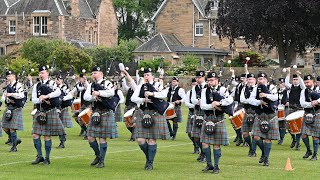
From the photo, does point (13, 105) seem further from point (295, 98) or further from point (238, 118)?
point (295, 98)

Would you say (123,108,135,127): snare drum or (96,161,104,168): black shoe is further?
(123,108,135,127): snare drum

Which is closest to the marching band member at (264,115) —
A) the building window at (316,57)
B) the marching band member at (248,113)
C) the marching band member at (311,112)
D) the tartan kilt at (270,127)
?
the tartan kilt at (270,127)

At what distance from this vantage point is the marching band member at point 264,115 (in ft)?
54.9

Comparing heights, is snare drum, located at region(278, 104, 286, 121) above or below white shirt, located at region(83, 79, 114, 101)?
below

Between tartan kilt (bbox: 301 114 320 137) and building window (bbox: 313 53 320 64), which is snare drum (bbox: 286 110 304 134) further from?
building window (bbox: 313 53 320 64)

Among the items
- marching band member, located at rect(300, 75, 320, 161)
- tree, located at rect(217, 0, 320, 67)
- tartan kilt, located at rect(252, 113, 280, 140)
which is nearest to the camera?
tartan kilt, located at rect(252, 113, 280, 140)

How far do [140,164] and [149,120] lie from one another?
1302mm

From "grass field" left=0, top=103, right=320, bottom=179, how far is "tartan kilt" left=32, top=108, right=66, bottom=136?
654 millimetres

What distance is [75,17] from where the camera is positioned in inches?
2699

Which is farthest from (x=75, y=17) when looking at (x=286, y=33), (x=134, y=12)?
(x=286, y=33)

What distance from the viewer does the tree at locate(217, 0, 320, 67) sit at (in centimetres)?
4612

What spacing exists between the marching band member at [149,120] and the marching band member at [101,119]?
562 mm

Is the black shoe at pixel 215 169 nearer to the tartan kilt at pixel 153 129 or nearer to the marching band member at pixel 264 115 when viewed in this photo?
the tartan kilt at pixel 153 129

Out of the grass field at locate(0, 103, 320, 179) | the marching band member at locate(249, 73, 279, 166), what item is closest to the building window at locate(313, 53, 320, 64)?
the grass field at locate(0, 103, 320, 179)
